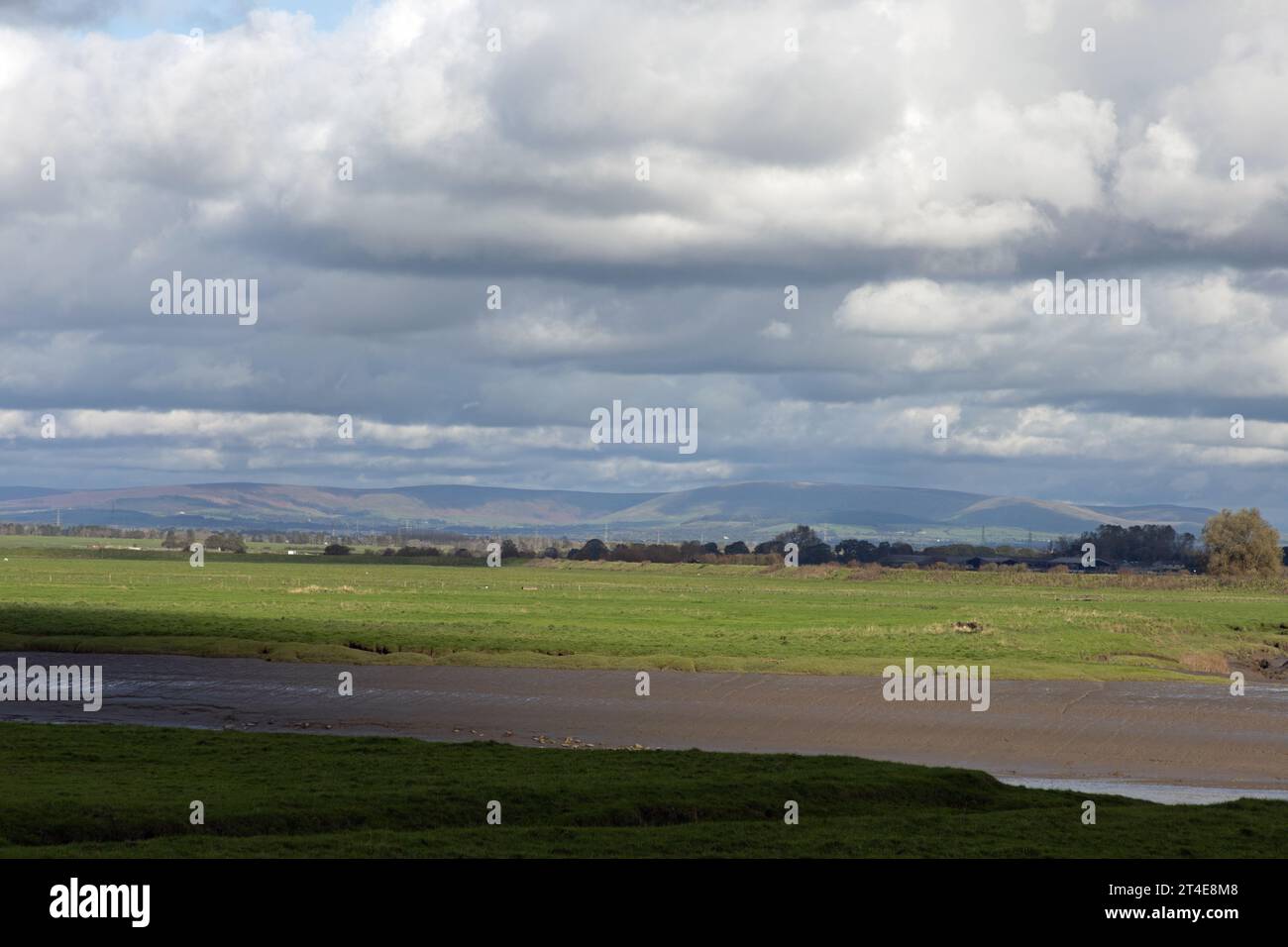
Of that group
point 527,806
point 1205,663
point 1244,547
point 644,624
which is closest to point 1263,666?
point 1205,663

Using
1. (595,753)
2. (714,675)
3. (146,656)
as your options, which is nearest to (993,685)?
(714,675)

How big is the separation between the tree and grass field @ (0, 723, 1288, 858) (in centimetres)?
17215

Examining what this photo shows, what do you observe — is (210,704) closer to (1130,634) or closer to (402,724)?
(402,724)

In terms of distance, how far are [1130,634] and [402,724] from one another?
47.8 m

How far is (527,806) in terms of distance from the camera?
24641 mm

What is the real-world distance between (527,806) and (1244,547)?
18274 cm

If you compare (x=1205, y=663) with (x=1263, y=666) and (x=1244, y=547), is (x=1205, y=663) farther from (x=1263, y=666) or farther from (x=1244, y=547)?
(x=1244, y=547)

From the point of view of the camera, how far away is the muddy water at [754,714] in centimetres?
3784

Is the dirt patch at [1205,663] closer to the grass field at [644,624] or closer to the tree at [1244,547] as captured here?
the grass field at [644,624]

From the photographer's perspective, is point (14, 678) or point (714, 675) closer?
point (14, 678)

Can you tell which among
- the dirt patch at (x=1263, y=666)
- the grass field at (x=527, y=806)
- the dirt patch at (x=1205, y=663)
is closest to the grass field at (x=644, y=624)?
the dirt patch at (x=1205, y=663)
